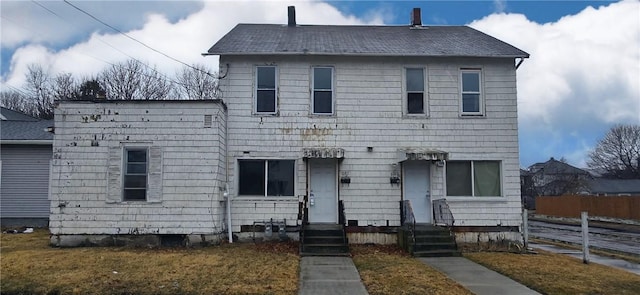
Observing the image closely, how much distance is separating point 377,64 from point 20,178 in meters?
14.3

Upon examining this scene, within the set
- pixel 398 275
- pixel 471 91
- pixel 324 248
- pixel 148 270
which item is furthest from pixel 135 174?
pixel 471 91

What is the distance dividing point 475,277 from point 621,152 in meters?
73.8

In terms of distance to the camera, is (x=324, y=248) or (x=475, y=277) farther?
(x=324, y=248)

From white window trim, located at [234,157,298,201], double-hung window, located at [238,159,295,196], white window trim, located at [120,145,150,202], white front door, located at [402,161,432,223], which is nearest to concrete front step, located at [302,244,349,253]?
white window trim, located at [234,157,298,201]

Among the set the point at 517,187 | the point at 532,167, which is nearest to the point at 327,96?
the point at 517,187

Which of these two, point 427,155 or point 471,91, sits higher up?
point 471,91

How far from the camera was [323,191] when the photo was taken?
49.6 ft

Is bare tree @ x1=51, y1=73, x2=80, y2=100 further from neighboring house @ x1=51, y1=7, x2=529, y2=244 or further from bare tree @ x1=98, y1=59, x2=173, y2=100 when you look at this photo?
neighboring house @ x1=51, y1=7, x2=529, y2=244

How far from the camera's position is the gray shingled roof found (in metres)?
15.0

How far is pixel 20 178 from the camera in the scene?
62.3ft

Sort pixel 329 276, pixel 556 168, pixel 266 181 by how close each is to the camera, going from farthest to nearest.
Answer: pixel 556 168 < pixel 266 181 < pixel 329 276

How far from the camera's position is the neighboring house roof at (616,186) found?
61.7 meters

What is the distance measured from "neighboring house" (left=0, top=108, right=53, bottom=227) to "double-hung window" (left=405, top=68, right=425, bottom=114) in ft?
44.7

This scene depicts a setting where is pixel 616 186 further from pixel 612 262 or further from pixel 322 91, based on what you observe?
pixel 322 91
